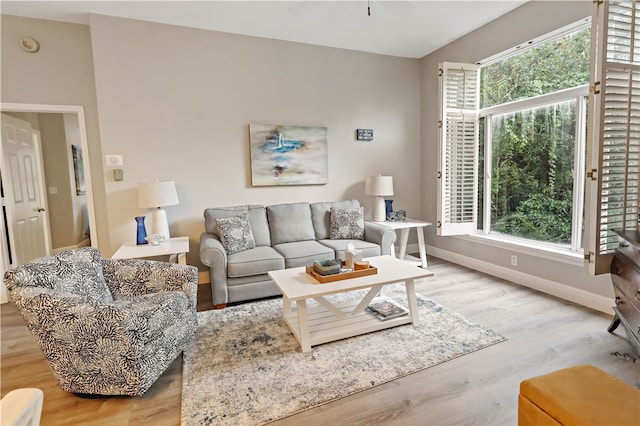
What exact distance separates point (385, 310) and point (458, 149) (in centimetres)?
225

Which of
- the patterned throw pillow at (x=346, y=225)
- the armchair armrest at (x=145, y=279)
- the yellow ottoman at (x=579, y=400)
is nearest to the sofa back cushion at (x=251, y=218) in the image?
the patterned throw pillow at (x=346, y=225)

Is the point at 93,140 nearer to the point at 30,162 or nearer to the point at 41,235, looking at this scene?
the point at 30,162

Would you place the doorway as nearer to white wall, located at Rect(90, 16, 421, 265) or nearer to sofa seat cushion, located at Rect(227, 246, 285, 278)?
white wall, located at Rect(90, 16, 421, 265)

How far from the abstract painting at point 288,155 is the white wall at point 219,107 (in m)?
0.10

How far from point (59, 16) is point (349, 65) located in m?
3.22

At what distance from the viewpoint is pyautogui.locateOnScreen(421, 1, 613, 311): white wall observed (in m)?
2.98

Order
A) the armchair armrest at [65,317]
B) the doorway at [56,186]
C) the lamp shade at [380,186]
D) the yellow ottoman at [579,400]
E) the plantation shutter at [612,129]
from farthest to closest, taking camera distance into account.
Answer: the lamp shade at [380,186], the doorway at [56,186], the plantation shutter at [612,129], the armchair armrest at [65,317], the yellow ottoman at [579,400]

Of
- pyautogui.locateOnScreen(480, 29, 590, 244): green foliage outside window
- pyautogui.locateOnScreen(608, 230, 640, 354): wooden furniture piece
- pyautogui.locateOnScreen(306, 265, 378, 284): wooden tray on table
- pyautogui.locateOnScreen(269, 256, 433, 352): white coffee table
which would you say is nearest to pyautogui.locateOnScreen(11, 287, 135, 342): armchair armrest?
pyautogui.locateOnScreen(269, 256, 433, 352): white coffee table

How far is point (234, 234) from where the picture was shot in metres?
3.43

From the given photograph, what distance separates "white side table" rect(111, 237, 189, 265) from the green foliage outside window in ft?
11.8

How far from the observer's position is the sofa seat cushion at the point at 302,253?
3328mm

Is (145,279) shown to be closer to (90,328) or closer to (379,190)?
(90,328)

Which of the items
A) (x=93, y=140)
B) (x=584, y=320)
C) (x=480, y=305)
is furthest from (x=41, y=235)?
(x=584, y=320)

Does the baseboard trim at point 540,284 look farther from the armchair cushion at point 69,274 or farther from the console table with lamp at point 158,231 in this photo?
the armchair cushion at point 69,274
